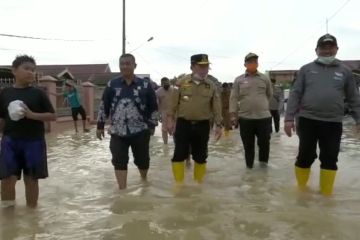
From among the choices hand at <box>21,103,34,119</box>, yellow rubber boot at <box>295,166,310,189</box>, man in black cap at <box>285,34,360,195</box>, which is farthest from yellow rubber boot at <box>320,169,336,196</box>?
hand at <box>21,103,34,119</box>

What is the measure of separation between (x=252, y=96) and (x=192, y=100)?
1.60 m

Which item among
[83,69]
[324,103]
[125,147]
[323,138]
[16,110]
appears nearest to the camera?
[16,110]

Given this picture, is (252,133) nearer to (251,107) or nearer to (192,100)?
(251,107)

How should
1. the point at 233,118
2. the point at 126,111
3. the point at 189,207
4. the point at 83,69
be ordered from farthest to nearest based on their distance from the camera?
the point at 83,69
the point at 233,118
the point at 126,111
the point at 189,207

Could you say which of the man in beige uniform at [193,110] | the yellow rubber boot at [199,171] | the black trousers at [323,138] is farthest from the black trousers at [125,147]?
the black trousers at [323,138]

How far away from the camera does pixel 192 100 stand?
6.89 meters

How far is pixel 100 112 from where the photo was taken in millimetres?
6668

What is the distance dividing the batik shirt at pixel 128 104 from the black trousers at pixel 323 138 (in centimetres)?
176

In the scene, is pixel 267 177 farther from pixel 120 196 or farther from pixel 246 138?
pixel 120 196

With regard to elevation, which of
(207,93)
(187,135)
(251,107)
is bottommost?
(187,135)

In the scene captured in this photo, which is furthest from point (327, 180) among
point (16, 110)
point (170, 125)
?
point (16, 110)

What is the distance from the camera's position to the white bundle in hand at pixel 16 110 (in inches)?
211

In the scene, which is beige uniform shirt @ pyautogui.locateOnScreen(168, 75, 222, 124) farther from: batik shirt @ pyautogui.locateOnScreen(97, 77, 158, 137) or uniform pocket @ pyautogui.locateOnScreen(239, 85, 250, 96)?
uniform pocket @ pyautogui.locateOnScreen(239, 85, 250, 96)

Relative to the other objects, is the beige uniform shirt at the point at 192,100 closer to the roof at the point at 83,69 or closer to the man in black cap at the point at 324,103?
the man in black cap at the point at 324,103
